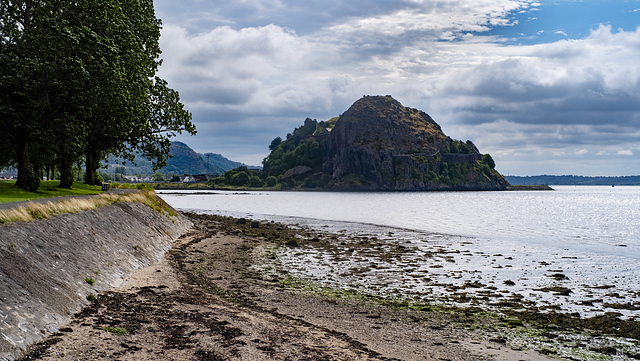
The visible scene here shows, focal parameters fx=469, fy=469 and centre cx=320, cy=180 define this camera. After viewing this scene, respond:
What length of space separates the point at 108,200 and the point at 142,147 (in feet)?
51.5

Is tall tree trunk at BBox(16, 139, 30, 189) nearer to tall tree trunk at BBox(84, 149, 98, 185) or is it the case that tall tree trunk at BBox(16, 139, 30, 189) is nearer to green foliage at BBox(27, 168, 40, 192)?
green foliage at BBox(27, 168, 40, 192)

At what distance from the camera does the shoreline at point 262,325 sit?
539 inches

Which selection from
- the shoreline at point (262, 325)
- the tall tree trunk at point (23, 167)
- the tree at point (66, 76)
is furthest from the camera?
the tall tree trunk at point (23, 167)

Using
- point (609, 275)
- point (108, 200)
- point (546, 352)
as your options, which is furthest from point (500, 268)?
point (108, 200)

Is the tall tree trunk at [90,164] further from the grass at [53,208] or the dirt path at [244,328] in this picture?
the dirt path at [244,328]

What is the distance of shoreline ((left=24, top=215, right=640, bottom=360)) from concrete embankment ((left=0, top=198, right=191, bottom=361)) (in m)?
0.65

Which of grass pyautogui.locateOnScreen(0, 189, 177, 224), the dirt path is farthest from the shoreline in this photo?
grass pyautogui.locateOnScreen(0, 189, 177, 224)

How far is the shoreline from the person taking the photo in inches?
539

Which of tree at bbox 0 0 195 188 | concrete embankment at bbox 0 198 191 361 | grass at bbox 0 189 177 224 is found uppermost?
tree at bbox 0 0 195 188

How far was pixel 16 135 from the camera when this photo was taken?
127ft

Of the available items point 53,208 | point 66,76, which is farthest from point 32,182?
point 53,208

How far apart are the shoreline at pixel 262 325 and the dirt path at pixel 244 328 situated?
1.3 inches

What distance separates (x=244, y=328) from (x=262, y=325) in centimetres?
87

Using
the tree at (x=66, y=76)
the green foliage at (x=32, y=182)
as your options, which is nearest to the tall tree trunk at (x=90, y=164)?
the tree at (x=66, y=76)
